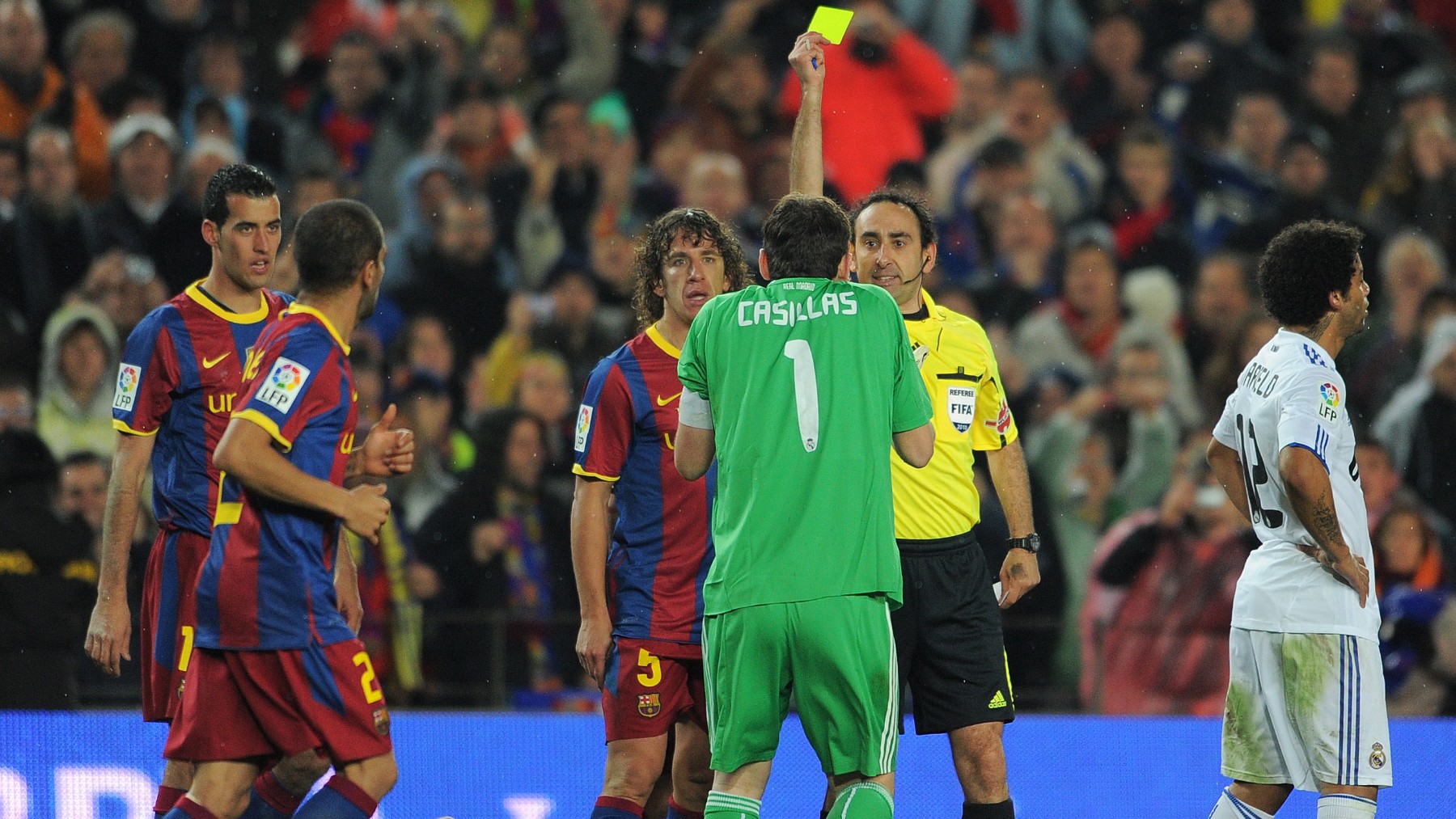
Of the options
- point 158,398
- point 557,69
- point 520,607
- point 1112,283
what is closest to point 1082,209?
point 1112,283

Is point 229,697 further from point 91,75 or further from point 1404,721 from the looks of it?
point 91,75

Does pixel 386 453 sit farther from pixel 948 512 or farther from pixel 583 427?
pixel 948 512

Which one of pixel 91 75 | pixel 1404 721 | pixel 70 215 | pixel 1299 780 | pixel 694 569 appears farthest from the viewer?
pixel 91 75

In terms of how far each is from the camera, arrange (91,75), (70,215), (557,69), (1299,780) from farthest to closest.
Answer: (557,69) < (91,75) < (70,215) < (1299,780)

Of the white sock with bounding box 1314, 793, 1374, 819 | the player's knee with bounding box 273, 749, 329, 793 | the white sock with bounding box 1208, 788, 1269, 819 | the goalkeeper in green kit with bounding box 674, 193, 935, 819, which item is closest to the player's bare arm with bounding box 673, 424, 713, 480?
the goalkeeper in green kit with bounding box 674, 193, 935, 819

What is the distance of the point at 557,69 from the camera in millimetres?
12289

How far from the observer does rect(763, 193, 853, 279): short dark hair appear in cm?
466

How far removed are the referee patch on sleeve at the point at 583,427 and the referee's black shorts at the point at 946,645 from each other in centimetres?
113

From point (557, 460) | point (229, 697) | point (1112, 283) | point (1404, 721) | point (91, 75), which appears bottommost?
point (1404, 721)

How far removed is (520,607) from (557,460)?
940mm

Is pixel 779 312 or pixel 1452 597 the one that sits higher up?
pixel 779 312

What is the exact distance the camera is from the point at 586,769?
23.0 feet

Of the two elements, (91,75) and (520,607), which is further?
(91,75)

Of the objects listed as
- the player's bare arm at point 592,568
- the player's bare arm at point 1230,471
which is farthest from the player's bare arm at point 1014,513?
the player's bare arm at point 592,568
